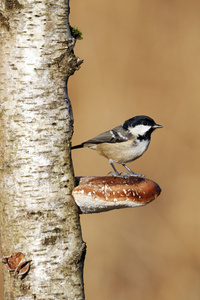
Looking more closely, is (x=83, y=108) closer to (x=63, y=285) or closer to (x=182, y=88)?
(x=182, y=88)

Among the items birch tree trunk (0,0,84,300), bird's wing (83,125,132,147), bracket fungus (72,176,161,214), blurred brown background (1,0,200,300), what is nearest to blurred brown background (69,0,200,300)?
blurred brown background (1,0,200,300)

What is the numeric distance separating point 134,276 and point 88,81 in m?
3.00

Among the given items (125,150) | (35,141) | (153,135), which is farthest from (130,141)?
(153,135)

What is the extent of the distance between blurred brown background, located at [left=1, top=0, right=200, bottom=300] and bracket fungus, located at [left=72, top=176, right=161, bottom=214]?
4578 millimetres

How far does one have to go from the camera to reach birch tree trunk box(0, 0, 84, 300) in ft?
10.3

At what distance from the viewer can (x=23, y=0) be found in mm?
3109

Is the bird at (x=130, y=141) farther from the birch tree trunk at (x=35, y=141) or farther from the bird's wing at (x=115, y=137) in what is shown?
the birch tree trunk at (x=35, y=141)

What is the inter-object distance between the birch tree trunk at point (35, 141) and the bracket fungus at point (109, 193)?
0.13 m

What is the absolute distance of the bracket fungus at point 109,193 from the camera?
129 inches

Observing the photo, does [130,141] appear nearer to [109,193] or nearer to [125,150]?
[125,150]

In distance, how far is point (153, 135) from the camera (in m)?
8.20

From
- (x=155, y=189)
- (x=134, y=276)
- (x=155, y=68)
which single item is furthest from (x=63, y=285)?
(x=155, y=68)

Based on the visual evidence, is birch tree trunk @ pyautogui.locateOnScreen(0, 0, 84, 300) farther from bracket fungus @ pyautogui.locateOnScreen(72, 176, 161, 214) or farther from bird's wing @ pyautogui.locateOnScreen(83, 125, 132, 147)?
bird's wing @ pyautogui.locateOnScreen(83, 125, 132, 147)

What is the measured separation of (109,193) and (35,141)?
56 centimetres
